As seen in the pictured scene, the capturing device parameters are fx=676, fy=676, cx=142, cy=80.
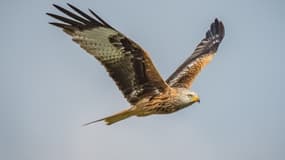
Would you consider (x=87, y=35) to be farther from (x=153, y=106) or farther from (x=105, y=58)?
(x=153, y=106)

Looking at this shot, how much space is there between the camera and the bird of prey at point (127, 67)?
9.71 m

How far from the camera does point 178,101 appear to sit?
10.2 metres

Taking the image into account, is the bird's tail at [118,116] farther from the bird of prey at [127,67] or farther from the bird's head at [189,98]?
the bird's head at [189,98]

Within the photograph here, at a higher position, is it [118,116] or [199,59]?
[199,59]

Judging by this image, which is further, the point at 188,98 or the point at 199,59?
the point at 199,59

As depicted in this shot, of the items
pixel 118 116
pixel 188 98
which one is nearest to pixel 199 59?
pixel 188 98

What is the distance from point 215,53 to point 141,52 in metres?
4.23

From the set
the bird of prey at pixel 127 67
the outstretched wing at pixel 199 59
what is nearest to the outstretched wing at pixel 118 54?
the bird of prey at pixel 127 67

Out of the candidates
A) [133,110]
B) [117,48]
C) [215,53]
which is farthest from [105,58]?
[215,53]

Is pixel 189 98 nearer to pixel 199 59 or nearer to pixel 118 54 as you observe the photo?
pixel 118 54

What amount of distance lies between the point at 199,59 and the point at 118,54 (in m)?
3.38

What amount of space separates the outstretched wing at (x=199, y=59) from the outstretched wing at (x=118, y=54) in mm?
1303

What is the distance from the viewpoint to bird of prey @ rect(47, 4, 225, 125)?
9.71 metres

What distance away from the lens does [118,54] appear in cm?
A: 997
